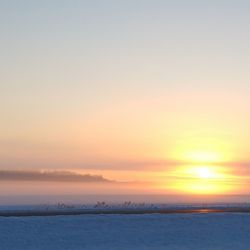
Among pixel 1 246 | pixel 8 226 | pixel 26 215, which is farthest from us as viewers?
pixel 26 215

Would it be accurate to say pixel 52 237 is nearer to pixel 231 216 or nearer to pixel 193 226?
pixel 193 226

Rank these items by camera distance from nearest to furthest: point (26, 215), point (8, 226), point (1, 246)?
point (1, 246) → point (8, 226) → point (26, 215)

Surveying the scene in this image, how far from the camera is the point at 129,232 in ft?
111

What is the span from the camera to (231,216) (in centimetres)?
3675

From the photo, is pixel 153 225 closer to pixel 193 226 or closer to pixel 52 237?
pixel 193 226

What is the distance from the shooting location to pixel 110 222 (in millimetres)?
35000

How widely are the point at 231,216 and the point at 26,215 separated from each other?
11.1 metres

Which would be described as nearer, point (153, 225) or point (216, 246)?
point (216, 246)

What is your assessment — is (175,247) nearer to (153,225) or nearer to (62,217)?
(153,225)

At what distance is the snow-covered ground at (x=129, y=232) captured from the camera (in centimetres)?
3180

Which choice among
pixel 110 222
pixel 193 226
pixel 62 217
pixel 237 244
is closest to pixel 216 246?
pixel 237 244

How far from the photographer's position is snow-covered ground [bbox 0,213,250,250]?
31797 millimetres

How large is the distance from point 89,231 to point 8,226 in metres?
4.01

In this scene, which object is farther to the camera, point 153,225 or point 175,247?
point 153,225
